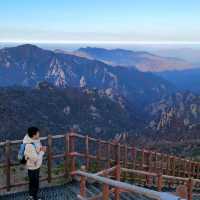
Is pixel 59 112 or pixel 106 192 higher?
pixel 106 192

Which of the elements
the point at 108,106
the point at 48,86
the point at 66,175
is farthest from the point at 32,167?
the point at 108,106

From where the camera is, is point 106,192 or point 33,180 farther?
point 33,180

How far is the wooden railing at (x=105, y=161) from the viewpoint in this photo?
10914mm

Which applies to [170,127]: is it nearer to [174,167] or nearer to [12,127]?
[12,127]

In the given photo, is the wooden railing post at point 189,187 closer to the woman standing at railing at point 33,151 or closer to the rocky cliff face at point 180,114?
the woman standing at railing at point 33,151

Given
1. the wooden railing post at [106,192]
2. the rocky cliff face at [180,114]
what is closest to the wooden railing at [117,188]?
the wooden railing post at [106,192]

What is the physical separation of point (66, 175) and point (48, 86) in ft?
347

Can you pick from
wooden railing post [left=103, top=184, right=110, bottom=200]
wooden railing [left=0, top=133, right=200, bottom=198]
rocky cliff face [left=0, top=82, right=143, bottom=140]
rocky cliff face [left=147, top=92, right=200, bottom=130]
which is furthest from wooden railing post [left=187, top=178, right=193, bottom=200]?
rocky cliff face [left=147, top=92, right=200, bottom=130]

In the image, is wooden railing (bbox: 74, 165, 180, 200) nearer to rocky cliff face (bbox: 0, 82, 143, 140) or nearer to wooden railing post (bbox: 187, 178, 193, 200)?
wooden railing post (bbox: 187, 178, 193, 200)

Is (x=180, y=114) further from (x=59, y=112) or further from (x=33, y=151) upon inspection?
(x=33, y=151)

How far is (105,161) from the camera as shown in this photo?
13.6m

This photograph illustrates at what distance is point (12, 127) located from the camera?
81.7 metres

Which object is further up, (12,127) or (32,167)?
(32,167)

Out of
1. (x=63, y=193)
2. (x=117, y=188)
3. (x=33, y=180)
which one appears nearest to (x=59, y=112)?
(x=63, y=193)
